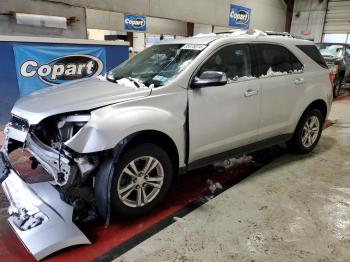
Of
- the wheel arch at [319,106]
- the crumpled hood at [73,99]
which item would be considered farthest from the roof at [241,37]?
the crumpled hood at [73,99]

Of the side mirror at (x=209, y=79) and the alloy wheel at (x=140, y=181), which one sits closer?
the alloy wheel at (x=140, y=181)

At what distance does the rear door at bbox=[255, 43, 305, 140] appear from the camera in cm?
337

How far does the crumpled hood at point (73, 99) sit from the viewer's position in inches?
92.0

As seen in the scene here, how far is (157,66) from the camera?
3051 millimetres

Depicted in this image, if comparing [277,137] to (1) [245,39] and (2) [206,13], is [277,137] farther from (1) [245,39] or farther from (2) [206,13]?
(2) [206,13]

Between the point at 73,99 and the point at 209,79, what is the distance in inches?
46.1

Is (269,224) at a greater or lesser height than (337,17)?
lesser

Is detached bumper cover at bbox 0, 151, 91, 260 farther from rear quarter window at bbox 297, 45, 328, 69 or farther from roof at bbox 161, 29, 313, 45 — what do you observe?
rear quarter window at bbox 297, 45, 328, 69

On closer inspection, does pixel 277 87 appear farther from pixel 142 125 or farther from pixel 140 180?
pixel 140 180

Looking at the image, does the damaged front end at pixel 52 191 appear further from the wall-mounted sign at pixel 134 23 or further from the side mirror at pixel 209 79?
the wall-mounted sign at pixel 134 23

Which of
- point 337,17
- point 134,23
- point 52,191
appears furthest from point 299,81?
point 337,17

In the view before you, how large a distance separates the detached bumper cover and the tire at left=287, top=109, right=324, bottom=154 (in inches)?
117

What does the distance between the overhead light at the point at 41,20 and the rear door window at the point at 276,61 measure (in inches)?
209

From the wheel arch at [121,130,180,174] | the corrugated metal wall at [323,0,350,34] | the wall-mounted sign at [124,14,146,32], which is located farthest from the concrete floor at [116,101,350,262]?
the corrugated metal wall at [323,0,350,34]
